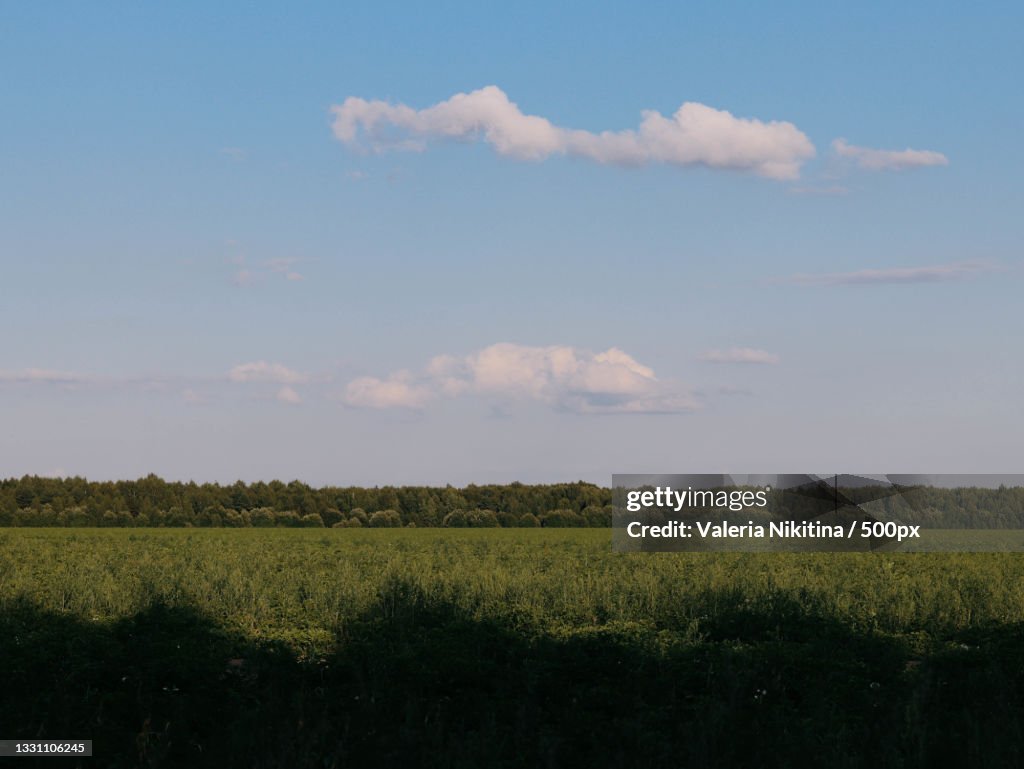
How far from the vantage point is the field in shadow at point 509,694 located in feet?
25.7

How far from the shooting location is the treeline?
6138cm

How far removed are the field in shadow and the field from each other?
0.03 m

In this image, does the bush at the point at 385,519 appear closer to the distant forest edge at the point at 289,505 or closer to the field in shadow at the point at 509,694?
the distant forest edge at the point at 289,505

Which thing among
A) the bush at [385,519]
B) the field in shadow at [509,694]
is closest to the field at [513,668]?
the field in shadow at [509,694]

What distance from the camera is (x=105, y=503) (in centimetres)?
6359

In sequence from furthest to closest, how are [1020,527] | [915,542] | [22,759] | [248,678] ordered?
[1020,527] → [915,542] → [248,678] → [22,759]

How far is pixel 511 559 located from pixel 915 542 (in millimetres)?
19126

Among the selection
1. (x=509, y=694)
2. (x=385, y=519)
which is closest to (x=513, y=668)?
(x=509, y=694)

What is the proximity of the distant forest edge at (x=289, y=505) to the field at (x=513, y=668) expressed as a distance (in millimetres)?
39136

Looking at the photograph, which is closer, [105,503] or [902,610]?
[902,610]

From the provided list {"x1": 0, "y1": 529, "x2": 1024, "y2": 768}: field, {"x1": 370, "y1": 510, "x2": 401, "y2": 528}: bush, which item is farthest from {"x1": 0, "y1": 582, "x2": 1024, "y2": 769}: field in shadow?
{"x1": 370, "y1": 510, "x2": 401, "y2": 528}: bush

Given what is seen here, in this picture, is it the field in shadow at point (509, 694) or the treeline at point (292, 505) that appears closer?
the field in shadow at point (509, 694)

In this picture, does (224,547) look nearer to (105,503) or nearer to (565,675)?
(565,675)

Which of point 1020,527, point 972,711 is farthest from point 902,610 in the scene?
point 1020,527
